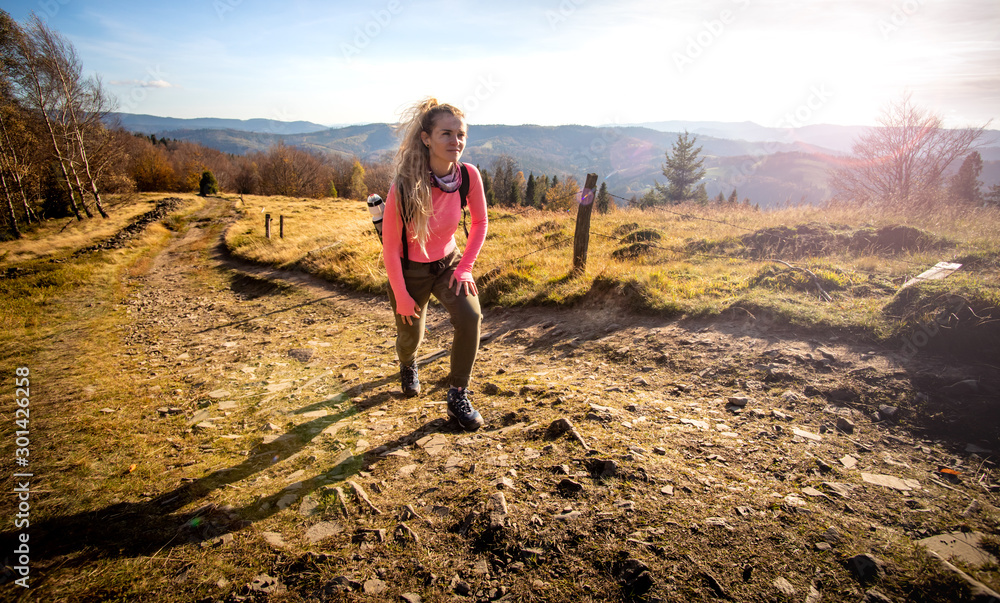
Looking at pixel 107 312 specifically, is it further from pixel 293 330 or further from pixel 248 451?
pixel 248 451

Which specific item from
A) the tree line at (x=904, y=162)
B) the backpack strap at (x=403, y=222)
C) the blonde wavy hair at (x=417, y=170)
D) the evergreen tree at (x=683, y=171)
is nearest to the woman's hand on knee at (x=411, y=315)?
the backpack strap at (x=403, y=222)

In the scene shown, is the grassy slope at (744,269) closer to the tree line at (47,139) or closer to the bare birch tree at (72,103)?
the tree line at (47,139)

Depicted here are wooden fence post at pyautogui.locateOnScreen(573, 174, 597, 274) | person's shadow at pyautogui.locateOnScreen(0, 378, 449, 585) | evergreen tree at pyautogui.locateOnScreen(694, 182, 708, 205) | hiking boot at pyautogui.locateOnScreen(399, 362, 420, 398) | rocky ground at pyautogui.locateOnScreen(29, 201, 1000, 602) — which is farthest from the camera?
evergreen tree at pyautogui.locateOnScreen(694, 182, 708, 205)

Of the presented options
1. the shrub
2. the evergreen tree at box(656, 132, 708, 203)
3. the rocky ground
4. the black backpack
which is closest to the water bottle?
the black backpack

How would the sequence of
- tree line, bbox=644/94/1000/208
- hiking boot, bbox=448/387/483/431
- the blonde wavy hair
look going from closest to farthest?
the blonde wavy hair < hiking boot, bbox=448/387/483/431 < tree line, bbox=644/94/1000/208

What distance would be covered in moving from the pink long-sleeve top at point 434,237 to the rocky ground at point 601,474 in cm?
128

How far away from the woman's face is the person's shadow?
7.50ft

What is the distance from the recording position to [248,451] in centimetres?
308

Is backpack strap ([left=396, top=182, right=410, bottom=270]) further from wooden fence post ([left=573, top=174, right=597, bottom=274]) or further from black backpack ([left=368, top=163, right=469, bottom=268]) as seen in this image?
wooden fence post ([left=573, top=174, right=597, bottom=274])

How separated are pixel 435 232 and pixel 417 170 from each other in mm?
494

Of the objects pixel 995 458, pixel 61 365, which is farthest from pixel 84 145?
pixel 995 458

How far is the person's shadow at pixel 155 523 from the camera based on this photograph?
6.35 ft

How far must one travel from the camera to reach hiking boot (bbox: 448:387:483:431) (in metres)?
3.25

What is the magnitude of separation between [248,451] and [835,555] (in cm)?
372
